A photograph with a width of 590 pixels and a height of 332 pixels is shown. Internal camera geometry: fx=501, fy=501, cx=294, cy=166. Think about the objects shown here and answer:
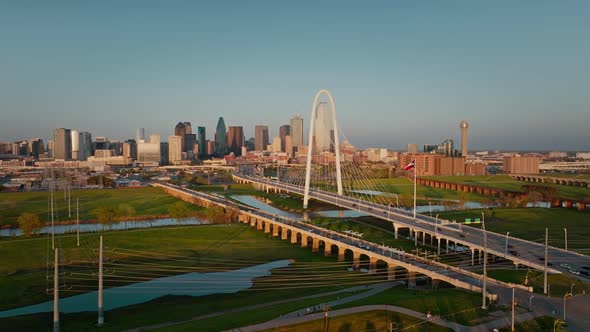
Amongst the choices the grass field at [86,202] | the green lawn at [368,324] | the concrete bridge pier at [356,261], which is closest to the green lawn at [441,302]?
the green lawn at [368,324]

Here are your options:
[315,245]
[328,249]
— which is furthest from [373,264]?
[315,245]

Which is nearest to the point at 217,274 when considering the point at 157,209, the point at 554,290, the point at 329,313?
the point at 329,313

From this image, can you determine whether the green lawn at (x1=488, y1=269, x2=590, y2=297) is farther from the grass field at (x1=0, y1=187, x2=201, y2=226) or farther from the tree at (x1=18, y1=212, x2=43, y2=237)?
the grass field at (x1=0, y1=187, x2=201, y2=226)

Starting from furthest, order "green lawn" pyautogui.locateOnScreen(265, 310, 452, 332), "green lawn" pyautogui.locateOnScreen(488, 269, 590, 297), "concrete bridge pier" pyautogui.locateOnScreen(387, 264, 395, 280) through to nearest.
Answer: "concrete bridge pier" pyautogui.locateOnScreen(387, 264, 395, 280)
"green lawn" pyautogui.locateOnScreen(488, 269, 590, 297)
"green lawn" pyautogui.locateOnScreen(265, 310, 452, 332)

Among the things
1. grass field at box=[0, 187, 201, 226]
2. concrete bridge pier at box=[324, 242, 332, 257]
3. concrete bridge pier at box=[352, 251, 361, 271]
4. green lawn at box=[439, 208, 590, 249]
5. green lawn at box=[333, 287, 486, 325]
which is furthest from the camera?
grass field at box=[0, 187, 201, 226]

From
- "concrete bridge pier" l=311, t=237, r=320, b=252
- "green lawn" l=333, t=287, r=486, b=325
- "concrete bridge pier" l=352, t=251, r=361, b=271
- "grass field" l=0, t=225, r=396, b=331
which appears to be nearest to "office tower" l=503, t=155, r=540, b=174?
"grass field" l=0, t=225, r=396, b=331

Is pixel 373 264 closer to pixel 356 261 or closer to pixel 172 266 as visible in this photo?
pixel 356 261

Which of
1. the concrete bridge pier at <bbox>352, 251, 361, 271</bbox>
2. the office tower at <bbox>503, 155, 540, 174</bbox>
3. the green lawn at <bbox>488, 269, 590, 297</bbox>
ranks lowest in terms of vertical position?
the concrete bridge pier at <bbox>352, 251, 361, 271</bbox>
